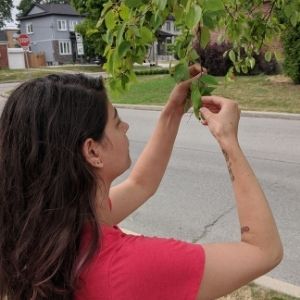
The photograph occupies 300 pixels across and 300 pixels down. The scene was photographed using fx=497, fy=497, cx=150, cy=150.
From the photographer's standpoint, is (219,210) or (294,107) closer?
(219,210)

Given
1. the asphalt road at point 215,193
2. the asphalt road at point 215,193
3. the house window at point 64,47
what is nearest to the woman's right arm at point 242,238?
the asphalt road at point 215,193

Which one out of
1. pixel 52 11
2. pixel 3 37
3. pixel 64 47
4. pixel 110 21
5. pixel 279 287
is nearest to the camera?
pixel 110 21

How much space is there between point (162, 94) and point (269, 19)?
14.6 metres

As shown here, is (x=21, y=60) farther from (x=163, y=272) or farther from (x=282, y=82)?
(x=163, y=272)

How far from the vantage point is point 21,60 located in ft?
187

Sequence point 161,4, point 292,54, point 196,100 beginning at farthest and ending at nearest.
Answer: point 292,54 < point 196,100 < point 161,4

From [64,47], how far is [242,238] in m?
63.6

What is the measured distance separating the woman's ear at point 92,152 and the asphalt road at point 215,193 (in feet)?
4.31

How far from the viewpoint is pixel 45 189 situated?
120 centimetres

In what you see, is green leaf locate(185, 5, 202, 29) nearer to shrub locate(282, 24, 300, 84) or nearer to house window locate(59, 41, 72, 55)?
shrub locate(282, 24, 300, 84)

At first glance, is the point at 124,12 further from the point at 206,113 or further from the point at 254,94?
the point at 254,94

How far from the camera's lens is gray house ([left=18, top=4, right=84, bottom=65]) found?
201 ft

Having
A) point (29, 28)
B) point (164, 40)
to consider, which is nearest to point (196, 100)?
point (164, 40)

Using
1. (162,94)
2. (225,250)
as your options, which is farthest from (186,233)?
(162,94)
